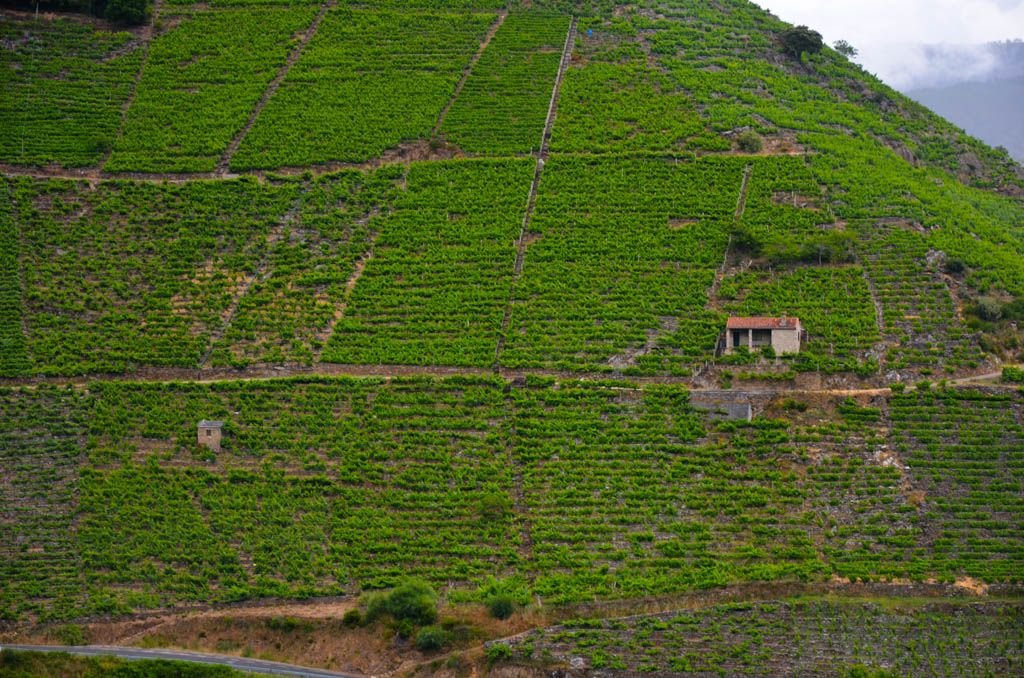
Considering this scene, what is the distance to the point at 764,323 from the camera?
207 feet

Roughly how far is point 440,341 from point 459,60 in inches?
929

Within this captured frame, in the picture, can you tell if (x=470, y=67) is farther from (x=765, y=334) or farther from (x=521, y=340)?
(x=765, y=334)

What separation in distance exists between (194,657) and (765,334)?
2563 cm

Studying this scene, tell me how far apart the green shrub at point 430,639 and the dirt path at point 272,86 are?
3142 centimetres

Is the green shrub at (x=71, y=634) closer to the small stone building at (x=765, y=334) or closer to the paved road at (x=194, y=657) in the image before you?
the paved road at (x=194, y=657)

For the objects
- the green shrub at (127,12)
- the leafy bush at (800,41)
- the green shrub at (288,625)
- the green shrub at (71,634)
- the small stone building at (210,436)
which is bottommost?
the green shrub at (71,634)

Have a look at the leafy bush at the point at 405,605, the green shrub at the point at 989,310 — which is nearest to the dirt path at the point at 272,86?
the leafy bush at the point at 405,605

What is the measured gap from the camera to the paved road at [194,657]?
53241 mm

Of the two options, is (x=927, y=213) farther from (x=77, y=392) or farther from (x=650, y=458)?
(x=77, y=392)

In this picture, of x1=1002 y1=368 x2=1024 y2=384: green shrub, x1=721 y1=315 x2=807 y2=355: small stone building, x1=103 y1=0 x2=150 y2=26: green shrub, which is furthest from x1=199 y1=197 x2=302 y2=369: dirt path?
x1=1002 y1=368 x2=1024 y2=384: green shrub

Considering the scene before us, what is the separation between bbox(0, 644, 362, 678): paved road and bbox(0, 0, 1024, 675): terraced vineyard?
98 cm

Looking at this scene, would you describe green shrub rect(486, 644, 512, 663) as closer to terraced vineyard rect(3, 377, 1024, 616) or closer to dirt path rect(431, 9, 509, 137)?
terraced vineyard rect(3, 377, 1024, 616)

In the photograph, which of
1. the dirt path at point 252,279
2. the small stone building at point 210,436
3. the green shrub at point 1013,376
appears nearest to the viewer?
the green shrub at point 1013,376

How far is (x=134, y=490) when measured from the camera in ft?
196
